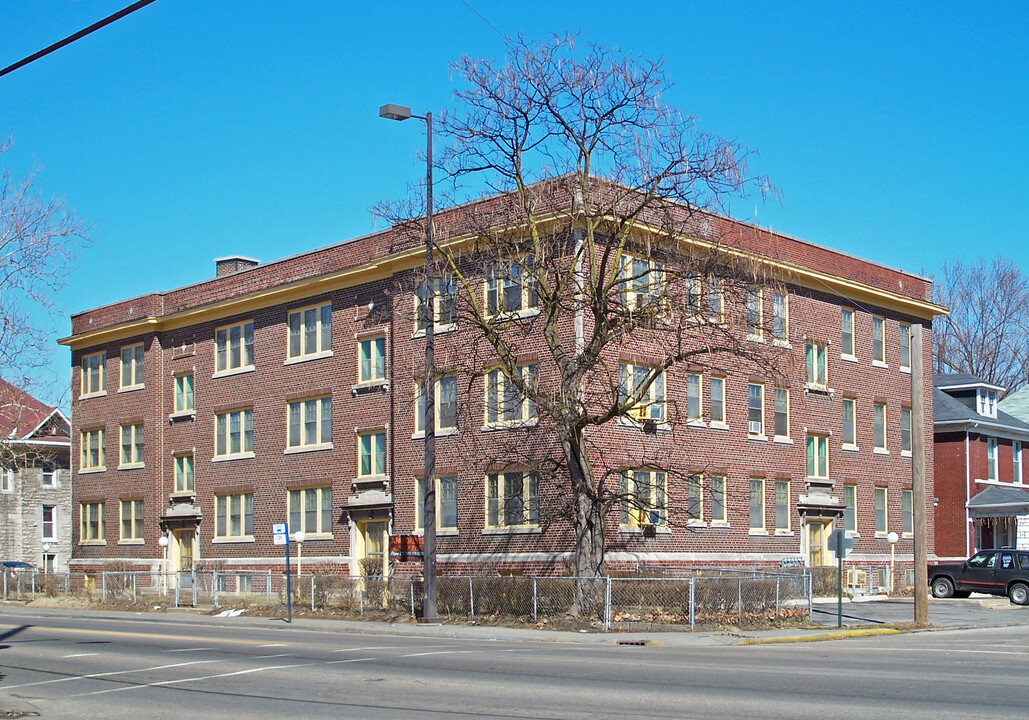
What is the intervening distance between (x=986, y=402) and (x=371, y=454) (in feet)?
99.1

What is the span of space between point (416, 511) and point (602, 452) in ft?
23.5

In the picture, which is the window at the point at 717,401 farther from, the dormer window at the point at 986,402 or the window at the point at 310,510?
the dormer window at the point at 986,402

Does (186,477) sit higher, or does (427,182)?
(427,182)

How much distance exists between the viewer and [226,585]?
43.0 meters

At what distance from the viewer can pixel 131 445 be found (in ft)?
157

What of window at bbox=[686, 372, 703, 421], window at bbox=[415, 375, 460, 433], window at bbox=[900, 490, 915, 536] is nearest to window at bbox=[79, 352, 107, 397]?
window at bbox=[415, 375, 460, 433]

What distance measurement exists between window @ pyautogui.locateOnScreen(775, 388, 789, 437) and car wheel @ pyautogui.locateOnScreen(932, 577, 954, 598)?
7.87 m

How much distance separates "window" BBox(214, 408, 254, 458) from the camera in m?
43.2

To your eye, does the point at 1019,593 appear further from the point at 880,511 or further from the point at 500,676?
the point at 500,676

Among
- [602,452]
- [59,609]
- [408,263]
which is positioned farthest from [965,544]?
[59,609]

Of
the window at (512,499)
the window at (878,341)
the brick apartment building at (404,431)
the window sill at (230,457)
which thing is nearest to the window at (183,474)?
the brick apartment building at (404,431)

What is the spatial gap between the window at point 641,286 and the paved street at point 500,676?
733cm

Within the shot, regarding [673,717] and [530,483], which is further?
[530,483]

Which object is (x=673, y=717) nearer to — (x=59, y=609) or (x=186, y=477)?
(x=59, y=609)
